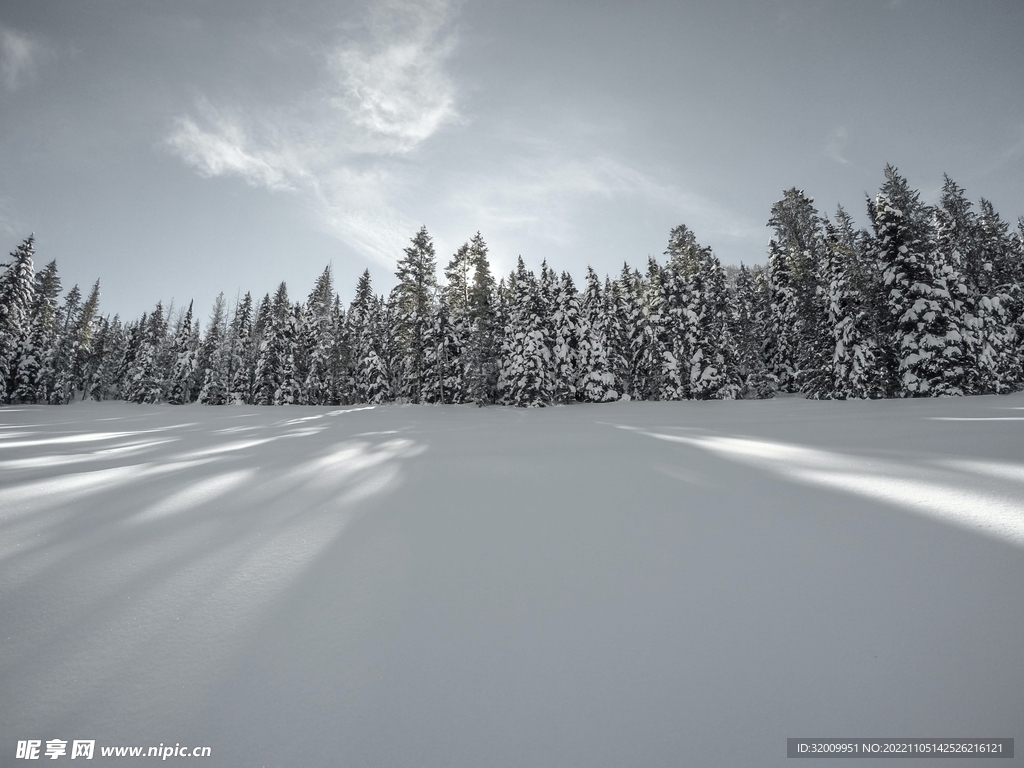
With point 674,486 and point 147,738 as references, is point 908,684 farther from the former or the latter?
point 147,738

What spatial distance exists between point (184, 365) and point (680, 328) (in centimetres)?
4848

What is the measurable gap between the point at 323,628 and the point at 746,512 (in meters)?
2.97

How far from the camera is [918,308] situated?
58.8 feet

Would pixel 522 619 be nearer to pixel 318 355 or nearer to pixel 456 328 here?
pixel 456 328

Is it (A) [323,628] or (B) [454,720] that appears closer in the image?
(B) [454,720]

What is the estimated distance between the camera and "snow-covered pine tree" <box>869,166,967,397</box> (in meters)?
17.4

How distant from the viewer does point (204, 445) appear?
7.76m

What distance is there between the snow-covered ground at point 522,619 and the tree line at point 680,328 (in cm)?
1958

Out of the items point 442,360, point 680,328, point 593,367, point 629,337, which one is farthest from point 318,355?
point 680,328

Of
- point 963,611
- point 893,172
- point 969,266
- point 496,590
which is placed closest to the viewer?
point 963,611

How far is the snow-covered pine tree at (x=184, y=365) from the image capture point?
4266cm

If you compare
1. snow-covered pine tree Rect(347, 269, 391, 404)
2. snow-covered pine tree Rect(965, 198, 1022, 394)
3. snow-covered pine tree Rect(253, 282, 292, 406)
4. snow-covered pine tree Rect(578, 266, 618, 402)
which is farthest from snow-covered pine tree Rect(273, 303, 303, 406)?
snow-covered pine tree Rect(965, 198, 1022, 394)

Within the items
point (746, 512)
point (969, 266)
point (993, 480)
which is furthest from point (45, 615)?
point (969, 266)

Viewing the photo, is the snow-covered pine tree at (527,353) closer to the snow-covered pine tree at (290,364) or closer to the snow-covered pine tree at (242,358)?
the snow-covered pine tree at (290,364)
